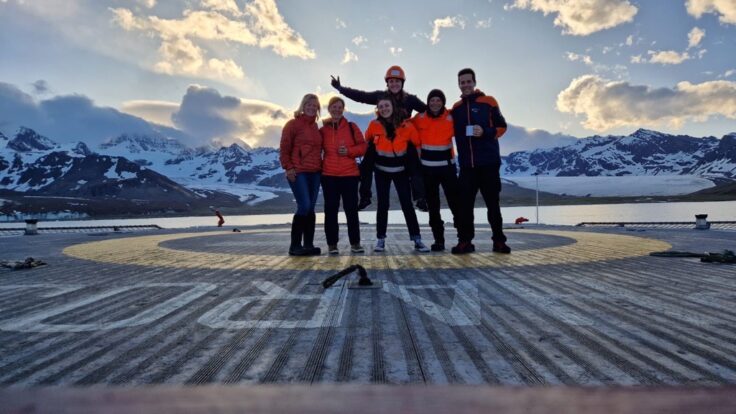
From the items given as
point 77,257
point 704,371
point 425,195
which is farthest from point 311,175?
point 704,371

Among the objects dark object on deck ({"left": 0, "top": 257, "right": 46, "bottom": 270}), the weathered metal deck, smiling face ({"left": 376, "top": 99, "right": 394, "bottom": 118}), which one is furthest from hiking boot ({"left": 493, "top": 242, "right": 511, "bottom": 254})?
dark object on deck ({"left": 0, "top": 257, "right": 46, "bottom": 270})

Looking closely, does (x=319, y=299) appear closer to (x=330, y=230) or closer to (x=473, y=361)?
(x=473, y=361)

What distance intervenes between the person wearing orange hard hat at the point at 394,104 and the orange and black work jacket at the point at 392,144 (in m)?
0.12

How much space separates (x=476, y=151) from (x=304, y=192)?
2692mm

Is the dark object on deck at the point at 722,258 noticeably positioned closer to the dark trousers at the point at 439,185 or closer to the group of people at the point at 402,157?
the group of people at the point at 402,157

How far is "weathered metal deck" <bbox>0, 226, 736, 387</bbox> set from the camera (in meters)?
1.90

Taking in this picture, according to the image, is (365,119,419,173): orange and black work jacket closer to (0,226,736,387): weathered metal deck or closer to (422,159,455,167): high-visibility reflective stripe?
(422,159,455,167): high-visibility reflective stripe

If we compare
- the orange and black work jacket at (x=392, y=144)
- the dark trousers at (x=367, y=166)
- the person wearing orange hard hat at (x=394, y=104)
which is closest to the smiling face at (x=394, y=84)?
the person wearing orange hard hat at (x=394, y=104)

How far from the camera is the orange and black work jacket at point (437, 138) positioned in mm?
7137

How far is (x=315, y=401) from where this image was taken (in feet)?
4.19

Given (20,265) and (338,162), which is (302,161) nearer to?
(338,162)

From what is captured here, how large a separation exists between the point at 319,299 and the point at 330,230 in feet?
12.7

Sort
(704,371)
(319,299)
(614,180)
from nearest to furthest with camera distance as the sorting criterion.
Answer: (704,371)
(319,299)
(614,180)

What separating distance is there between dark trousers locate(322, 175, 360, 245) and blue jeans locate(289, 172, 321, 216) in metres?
0.20
